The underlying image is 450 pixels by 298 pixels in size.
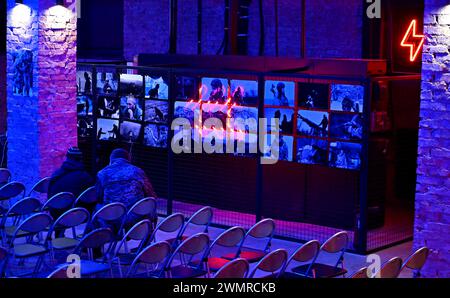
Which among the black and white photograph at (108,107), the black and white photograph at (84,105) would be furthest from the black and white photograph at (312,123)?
the black and white photograph at (84,105)

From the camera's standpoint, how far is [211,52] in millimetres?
16406

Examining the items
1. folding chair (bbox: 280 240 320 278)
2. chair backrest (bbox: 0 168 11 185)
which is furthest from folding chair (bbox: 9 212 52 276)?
chair backrest (bbox: 0 168 11 185)

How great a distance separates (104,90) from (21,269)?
12.9 ft

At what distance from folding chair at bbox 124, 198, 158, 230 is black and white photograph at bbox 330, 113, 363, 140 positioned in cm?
237

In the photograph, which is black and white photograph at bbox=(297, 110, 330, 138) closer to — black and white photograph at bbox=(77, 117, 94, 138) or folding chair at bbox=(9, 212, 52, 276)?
folding chair at bbox=(9, 212, 52, 276)

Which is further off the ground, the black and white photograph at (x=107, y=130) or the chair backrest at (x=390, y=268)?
the black and white photograph at (x=107, y=130)

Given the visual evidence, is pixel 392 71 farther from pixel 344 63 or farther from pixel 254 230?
pixel 254 230

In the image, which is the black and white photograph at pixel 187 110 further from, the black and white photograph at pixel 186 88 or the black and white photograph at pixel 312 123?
the black and white photograph at pixel 312 123

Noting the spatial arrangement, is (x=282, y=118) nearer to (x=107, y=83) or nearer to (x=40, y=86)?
(x=107, y=83)

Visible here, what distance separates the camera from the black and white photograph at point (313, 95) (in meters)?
11.0

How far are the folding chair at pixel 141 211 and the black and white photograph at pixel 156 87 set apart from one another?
273 cm

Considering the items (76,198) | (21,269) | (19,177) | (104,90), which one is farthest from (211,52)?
(21,269)

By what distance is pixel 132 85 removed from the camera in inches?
509

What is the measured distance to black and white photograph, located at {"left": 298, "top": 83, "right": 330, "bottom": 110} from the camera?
433 inches
